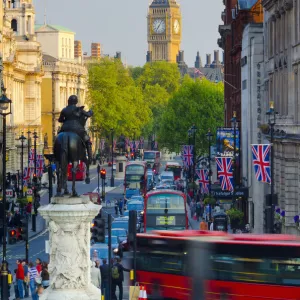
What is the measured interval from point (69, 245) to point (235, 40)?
71.5 metres

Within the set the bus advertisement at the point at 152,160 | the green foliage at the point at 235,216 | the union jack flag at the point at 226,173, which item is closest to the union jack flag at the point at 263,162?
the union jack flag at the point at 226,173

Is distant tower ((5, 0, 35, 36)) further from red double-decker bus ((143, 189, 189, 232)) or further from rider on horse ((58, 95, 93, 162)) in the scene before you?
rider on horse ((58, 95, 93, 162))

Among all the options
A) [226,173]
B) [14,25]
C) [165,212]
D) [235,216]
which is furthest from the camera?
[14,25]

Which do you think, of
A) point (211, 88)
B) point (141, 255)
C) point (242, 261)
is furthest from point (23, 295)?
point (211, 88)

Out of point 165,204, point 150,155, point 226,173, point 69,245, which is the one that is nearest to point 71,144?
point 69,245

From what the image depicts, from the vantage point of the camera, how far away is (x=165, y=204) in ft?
225

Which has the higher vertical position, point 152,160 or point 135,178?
point 152,160

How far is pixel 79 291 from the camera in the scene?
28797 mm

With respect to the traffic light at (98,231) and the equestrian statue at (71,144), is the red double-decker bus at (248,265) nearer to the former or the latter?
the traffic light at (98,231)

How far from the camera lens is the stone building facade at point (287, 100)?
200 feet

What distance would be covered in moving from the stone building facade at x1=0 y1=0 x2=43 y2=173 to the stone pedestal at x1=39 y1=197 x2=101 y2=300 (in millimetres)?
107374

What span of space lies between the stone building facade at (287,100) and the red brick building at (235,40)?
19818 millimetres

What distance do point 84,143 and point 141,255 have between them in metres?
12.9

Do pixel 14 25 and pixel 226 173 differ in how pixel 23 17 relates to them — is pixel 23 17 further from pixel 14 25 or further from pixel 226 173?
pixel 226 173
